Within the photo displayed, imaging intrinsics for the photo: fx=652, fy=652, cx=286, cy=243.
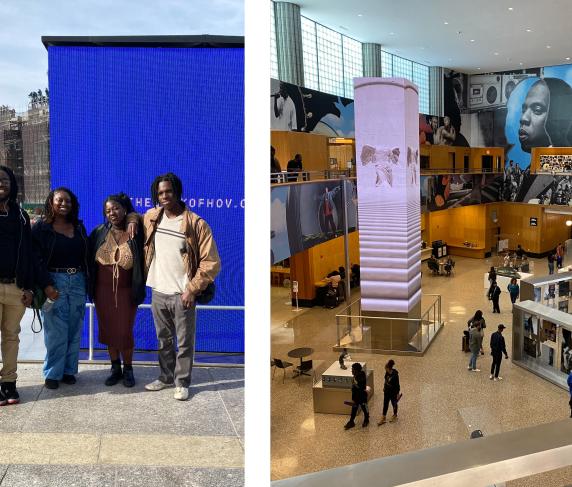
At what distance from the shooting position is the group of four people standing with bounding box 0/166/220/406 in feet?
11.2

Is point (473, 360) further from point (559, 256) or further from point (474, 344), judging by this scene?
point (559, 256)

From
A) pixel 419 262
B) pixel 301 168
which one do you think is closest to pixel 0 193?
pixel 301 168

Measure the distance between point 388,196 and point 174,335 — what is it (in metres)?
1.57

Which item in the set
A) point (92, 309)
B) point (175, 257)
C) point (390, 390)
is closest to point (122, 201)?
point (175, 257)

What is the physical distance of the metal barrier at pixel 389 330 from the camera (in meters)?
3.10

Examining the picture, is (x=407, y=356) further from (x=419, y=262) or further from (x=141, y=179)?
(x=141, y=179)

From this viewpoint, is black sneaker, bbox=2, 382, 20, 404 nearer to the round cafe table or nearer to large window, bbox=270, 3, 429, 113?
the round cafe table

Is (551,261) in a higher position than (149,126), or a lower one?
lower

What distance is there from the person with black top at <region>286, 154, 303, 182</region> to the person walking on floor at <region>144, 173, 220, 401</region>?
2.81 ft

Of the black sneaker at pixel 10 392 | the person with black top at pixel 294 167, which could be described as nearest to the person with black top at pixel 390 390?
the person with black top at pixel 294 167

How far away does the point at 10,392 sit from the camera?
143 inches

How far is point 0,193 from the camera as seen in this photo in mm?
3381

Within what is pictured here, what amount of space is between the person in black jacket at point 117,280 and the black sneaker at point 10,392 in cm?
Answer: 49

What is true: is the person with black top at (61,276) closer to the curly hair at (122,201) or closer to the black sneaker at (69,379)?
the black sneaker at (69,379)
